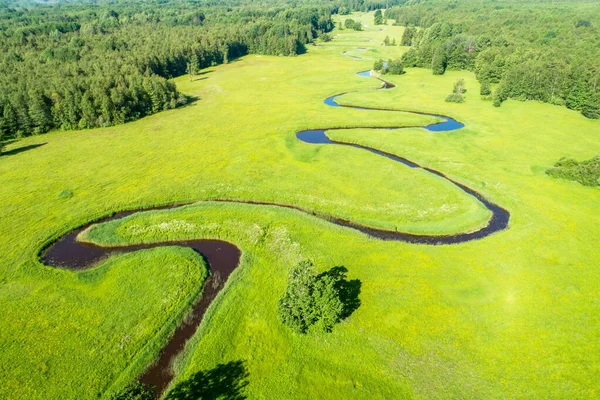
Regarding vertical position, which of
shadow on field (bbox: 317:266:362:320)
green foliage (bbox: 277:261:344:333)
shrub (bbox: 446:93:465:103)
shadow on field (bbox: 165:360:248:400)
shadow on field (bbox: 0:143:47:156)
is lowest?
shadow on field (bbox: 165:360:248:400)

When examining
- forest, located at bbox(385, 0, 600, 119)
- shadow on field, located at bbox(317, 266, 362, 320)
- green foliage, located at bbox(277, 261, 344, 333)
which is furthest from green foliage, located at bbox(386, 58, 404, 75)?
green foliage, located at bbox(277, 261, 344, 333)

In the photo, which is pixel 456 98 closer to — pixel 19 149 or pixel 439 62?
pixel 439 62

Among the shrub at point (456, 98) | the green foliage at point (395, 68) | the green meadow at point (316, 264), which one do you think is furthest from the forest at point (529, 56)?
the green meadow at point (316, 264)

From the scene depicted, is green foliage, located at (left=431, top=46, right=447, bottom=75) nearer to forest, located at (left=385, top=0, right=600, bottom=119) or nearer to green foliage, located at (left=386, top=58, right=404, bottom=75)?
forest, located at (left=385, top=0, right=600, bottom=119)

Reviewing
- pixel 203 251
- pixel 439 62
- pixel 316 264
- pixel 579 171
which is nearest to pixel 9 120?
pixel 203 251

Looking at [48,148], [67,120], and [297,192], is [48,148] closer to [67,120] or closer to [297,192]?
[67,120]

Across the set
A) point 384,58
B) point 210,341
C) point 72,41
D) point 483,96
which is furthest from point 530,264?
point 72,41

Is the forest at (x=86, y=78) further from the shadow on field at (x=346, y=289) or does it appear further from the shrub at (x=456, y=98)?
the shrub at (x=456, y=98)
